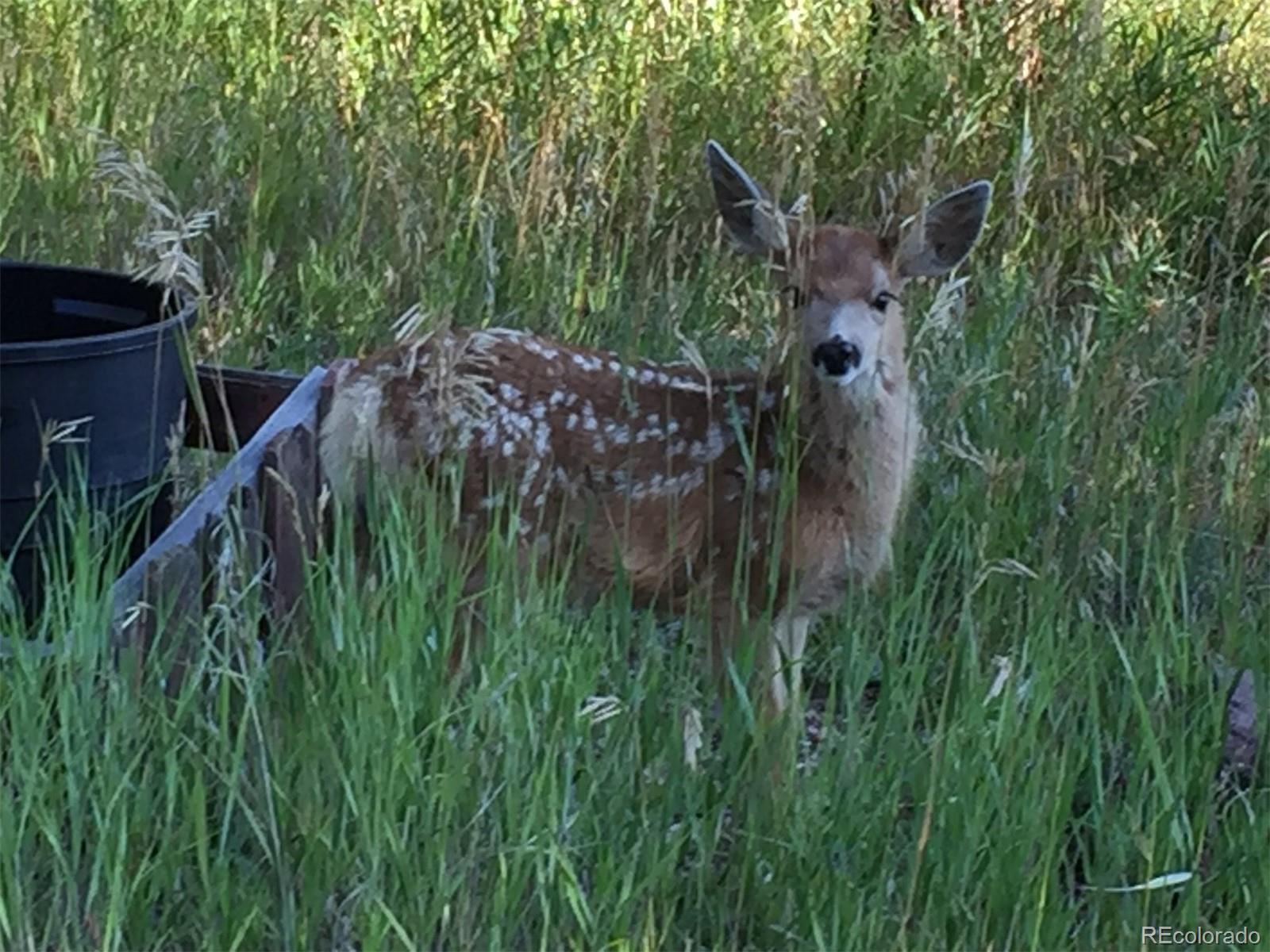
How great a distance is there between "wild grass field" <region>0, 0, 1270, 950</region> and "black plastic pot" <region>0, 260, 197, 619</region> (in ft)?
0.67

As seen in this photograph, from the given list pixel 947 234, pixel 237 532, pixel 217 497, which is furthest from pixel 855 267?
pixel 237 532

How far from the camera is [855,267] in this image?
3.83m

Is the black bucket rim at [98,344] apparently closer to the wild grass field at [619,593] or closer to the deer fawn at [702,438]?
the wild grass field at [619,593]

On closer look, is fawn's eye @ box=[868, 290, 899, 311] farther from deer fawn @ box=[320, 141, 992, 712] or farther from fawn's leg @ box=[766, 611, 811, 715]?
fawn's leg @ box=[766, 611, 811, 715]

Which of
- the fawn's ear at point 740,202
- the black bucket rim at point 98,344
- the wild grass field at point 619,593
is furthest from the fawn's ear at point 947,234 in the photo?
the black bucket rim at point 98,344

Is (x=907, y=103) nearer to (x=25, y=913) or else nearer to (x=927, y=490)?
(x=927, y=490)


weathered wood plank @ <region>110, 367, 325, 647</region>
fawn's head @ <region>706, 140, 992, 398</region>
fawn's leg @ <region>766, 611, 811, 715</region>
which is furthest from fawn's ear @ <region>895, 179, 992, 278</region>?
weathered wood plank @ <region>110, 367, 325, 647</region>

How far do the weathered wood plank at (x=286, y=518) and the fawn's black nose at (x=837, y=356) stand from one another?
959 millimetres

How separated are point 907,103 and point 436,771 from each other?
3.60 m

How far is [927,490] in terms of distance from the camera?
432 cm

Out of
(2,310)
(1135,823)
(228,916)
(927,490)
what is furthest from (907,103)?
(228,916)

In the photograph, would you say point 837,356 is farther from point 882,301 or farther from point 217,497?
point 217,497

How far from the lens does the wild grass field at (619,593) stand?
251cm

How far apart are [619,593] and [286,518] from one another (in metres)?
0.78
